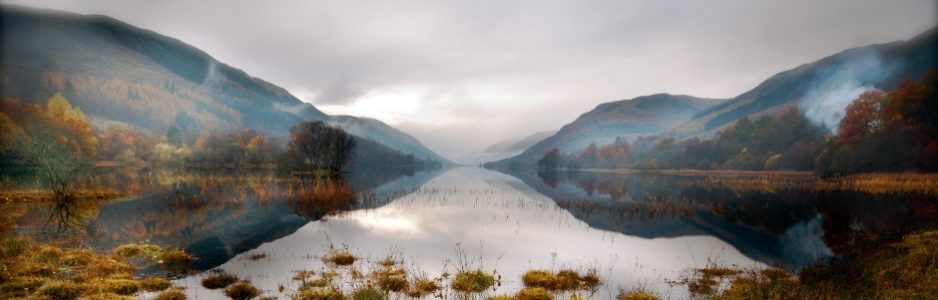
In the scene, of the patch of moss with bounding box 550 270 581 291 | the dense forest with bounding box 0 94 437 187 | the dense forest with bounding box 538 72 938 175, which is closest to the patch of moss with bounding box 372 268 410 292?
the patch of moss with bounding box 550 270 581 291

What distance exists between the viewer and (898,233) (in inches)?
991

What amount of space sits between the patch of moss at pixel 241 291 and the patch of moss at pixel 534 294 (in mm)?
9448

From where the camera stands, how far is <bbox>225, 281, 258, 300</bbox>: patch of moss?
13.7 m

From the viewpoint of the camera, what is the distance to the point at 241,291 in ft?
46.0

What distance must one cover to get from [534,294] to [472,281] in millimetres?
2697

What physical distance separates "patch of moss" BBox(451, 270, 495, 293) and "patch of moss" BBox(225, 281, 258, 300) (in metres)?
7.29

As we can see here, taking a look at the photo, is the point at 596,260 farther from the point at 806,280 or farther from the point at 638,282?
the point at 806,280

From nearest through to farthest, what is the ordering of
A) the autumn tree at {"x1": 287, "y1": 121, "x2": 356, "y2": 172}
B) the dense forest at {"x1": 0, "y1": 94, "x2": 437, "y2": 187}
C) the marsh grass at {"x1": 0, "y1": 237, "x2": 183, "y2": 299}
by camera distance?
the marsh grass at {"x1": 0, "y1": 237, "x2": 183, "y2": 299}, the dense forest at {"x1": 0, "y1": 94, "x2": 437, "y2": 187}, the autumn tree at {"x1": 287, "y1": 121, "x2": 356, "y2": 172}

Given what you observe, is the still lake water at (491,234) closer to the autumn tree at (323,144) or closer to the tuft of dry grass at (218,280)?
the tuft of dry grass at (218,280)

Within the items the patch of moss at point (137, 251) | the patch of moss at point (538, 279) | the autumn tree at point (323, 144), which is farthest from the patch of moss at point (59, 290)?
the autumn tree at point (323, 144)

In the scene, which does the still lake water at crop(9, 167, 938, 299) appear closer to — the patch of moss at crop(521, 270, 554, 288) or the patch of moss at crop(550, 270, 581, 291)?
the patch of moss at crop(521, 270, 554, 288)

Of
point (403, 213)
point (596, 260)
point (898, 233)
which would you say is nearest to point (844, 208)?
point (898, 233)

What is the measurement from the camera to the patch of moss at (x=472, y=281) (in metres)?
14.9

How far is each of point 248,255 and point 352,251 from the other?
200 inches
